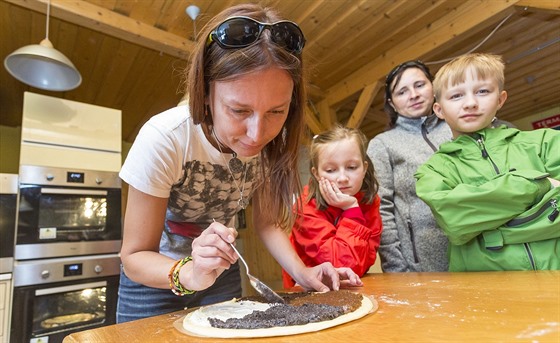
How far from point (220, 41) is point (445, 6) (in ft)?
9.31

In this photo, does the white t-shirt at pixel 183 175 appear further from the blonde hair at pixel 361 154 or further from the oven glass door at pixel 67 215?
the oven glass door at pixel 67 215

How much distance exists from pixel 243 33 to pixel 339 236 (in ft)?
2.25

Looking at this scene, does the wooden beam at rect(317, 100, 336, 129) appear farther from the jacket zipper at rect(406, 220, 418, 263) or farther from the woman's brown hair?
the woman's brown hair

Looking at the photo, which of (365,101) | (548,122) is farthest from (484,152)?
(548,122)

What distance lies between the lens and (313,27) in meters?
3.05

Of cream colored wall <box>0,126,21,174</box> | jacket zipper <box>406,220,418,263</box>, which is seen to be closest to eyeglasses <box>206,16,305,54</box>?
jacket zipper <box>406,220,418,263</box>

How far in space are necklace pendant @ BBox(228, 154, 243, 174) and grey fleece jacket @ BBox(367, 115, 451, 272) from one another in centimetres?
68

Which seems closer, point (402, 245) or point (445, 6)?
point (402, 245)

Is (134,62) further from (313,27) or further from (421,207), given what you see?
(421,207)

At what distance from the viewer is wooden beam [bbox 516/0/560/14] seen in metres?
2.41

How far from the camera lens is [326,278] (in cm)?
94

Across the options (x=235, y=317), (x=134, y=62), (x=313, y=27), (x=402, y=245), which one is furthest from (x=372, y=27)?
(x=235, y=317)

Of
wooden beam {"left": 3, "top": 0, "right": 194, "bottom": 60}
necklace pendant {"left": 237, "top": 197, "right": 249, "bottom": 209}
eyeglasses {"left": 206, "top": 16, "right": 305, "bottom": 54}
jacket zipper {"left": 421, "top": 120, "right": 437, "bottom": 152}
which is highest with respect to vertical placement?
wooden beam {"left": 3, "top": 0, "right": 194, "bottom": 60}

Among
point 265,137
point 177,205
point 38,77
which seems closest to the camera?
point 265,137
